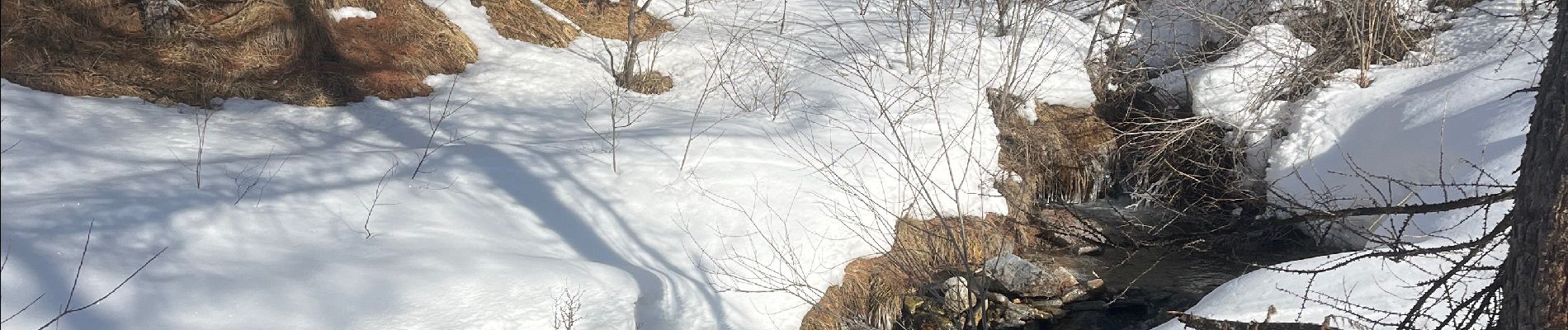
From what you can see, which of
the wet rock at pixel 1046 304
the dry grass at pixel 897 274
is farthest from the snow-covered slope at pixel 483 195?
the wet rock at pixel 1046 304

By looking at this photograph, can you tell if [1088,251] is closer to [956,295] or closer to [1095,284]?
[1095,284]

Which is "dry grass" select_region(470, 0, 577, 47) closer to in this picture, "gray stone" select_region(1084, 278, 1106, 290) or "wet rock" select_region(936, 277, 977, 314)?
"wet rock" select_region(936, 277, 977, 314)

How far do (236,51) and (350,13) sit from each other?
111 cm

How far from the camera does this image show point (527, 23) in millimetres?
10039

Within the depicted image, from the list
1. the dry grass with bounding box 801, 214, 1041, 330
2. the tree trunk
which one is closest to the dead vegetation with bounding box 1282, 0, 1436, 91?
the dry grass with bounding box 801, 214, 1041, 330

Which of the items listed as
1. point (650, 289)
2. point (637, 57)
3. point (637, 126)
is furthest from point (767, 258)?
point (637, 57)

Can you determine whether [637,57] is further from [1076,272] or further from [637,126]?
[1076,272]

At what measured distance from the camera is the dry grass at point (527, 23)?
32.4ft

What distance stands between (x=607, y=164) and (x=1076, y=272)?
3640mm

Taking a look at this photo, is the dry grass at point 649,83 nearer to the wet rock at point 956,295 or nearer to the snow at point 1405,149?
the wet rock at point 956,295

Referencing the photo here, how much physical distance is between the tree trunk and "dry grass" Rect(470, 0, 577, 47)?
27.7ft

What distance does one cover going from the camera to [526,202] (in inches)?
239

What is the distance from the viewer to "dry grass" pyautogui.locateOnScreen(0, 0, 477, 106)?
23.4 ft

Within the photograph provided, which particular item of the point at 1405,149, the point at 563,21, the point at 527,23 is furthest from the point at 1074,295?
the point at 527,23
